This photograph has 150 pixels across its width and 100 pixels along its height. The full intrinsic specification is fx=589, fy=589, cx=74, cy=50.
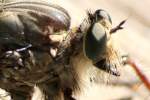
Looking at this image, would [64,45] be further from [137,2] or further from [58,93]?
[137,2]

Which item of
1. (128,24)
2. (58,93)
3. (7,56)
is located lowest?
(58,93)

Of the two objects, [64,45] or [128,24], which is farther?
[128,24]

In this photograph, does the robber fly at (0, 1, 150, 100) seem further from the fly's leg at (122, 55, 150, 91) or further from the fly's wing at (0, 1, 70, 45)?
the fly's leg at (122, 55, 150, 91)

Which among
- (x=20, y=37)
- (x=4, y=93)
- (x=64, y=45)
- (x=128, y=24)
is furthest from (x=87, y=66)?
(x=128, y=24)

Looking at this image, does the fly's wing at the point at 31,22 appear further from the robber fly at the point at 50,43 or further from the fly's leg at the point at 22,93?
the fly's leg at the point at 22,93

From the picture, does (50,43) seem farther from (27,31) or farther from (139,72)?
(139,72)

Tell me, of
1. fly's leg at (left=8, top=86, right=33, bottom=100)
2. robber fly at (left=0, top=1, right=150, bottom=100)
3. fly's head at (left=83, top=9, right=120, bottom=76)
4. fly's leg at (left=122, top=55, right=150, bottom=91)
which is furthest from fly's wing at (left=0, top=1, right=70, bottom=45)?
fly's leg at (left=122, top=55, right=150, bottom=91)
